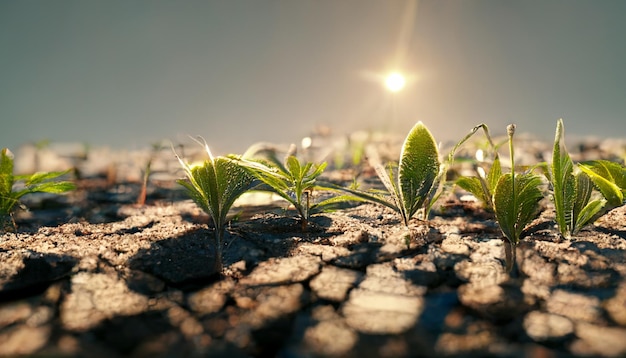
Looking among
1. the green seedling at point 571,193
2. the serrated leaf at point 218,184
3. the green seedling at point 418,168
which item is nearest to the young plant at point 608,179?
the green seedling at point 571,193

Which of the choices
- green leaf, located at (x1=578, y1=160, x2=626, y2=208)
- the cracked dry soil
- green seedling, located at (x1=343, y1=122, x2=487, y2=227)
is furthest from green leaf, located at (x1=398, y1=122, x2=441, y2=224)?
green leaf, located at (x1=578, y1=160, x2=626, y2=208)

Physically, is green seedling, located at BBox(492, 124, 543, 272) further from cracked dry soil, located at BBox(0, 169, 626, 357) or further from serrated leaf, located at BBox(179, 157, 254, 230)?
serrated leaf, located at BBox(179, 157, 254, 230)

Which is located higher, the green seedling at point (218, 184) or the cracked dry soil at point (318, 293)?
the green seedling at point (218, 184)

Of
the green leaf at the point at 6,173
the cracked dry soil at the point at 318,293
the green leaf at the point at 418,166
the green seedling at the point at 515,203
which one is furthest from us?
the green leaf at the point at 6,173

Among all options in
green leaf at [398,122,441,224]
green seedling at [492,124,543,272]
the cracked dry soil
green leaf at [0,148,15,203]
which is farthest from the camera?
green leaf at [0,148,15,203]

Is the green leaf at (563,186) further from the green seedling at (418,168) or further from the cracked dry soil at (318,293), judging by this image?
the green seedling at (418,168)

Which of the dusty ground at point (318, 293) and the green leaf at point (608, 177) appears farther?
the green leaf at point (608, 177)

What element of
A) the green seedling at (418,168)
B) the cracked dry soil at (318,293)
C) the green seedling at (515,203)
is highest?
the green seedling at (418,168)
